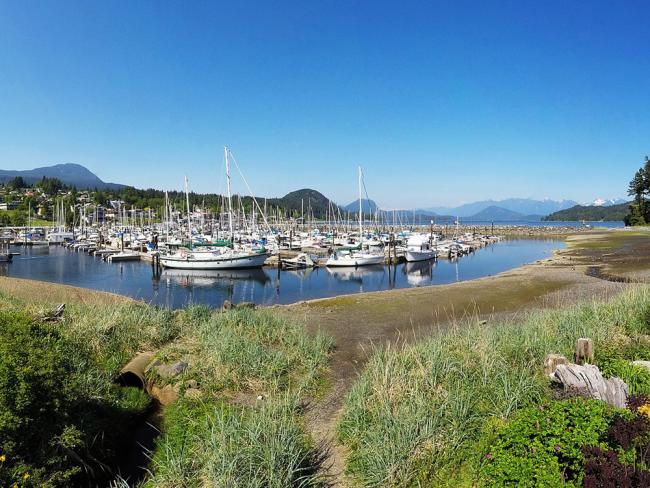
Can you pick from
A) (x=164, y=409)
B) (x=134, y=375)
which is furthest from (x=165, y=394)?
(x=134, y=375)

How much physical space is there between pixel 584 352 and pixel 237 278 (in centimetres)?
3399

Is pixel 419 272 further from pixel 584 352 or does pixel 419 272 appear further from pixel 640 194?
pixel 640 194

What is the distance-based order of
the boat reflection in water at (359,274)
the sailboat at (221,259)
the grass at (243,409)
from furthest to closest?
the sailboat at (221,259), the boat reflection in water at (359,274), the grass at (243,409)

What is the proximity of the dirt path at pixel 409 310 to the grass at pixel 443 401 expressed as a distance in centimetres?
61

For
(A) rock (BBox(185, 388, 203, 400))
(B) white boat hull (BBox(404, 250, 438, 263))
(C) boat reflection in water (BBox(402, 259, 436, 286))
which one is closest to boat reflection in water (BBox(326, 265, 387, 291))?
(C) boat reflection in water (BBox(402, 259, 436, 286))

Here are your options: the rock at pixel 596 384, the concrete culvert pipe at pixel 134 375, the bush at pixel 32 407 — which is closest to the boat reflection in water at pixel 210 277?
the concrete culvert pipe at pixel 134 375

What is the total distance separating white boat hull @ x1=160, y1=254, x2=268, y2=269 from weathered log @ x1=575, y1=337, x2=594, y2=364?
37097 mm

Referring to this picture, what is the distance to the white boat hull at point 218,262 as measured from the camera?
137 feet

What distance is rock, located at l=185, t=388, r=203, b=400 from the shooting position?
733 centimetres

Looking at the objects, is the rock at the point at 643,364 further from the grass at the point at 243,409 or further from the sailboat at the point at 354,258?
the sailboat at the point at 354,258

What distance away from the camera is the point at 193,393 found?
24.5 feet

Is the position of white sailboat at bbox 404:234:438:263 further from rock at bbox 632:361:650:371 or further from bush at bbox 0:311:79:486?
bush at bbox 0:311:79:486

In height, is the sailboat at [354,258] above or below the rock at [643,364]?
below

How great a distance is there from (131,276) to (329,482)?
132 feet
